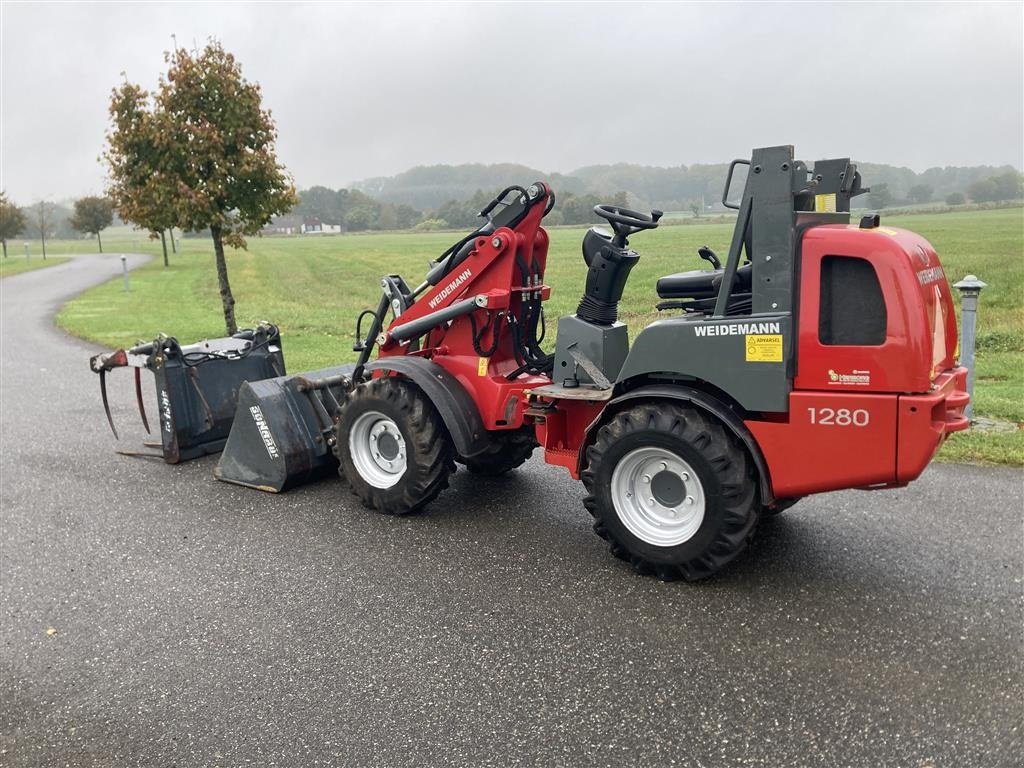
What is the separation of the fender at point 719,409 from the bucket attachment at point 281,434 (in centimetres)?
268

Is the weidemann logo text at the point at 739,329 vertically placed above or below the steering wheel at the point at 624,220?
below

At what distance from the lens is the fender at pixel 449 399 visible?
17.9ft

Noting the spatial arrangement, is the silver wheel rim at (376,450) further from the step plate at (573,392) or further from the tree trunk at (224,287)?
the tree trunk at (224,287)

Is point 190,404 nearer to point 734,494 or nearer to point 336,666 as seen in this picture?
point 336,666

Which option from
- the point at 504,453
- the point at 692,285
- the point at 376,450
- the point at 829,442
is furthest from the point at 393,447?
the point at 829,442

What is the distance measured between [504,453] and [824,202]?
290cm

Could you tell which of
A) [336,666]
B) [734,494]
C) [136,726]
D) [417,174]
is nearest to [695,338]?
[734,494]

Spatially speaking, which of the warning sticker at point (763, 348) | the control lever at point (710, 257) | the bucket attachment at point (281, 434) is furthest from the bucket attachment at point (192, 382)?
the warning sticker at point (763, 348)

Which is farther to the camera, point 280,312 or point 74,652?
point 280,312

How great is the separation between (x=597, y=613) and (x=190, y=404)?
172 inches

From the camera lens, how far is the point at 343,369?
23.3ft

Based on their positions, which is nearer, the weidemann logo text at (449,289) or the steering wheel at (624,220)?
the steering wheel at (624,220)

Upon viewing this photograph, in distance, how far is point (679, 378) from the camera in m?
4.55

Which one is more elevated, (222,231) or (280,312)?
(222,231)
